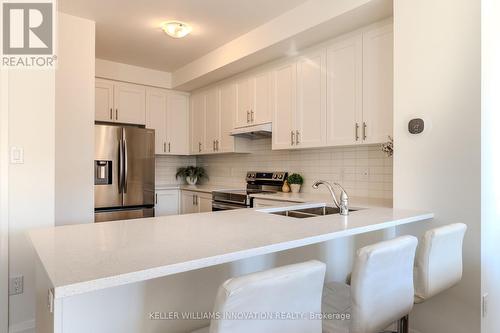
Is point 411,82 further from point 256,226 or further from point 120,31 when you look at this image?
point 120,31

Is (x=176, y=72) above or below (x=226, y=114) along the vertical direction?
above

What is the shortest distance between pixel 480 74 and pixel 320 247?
4.47ft

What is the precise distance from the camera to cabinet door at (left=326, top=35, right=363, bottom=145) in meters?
2.75

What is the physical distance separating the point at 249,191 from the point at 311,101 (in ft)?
4.39

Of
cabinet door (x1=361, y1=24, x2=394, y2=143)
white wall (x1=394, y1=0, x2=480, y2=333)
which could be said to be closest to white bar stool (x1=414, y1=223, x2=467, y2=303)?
white wall (x1=394, y1=0, x2=480, y2=333)

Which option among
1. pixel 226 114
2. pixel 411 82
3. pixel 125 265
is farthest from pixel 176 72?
pixel 125 265

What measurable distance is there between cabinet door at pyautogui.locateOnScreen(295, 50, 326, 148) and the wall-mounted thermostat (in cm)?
94

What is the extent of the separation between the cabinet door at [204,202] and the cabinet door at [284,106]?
1197 millimetres

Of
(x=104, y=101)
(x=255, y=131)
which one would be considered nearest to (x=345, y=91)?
(x=255, y=131)

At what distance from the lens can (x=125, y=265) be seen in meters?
0.93

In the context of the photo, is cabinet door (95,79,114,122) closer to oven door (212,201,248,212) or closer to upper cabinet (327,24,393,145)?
oven door (212,201,248,212)

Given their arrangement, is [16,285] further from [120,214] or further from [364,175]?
[364,175]

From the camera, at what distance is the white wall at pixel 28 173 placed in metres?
2.12

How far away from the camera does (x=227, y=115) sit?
14.0 feet
